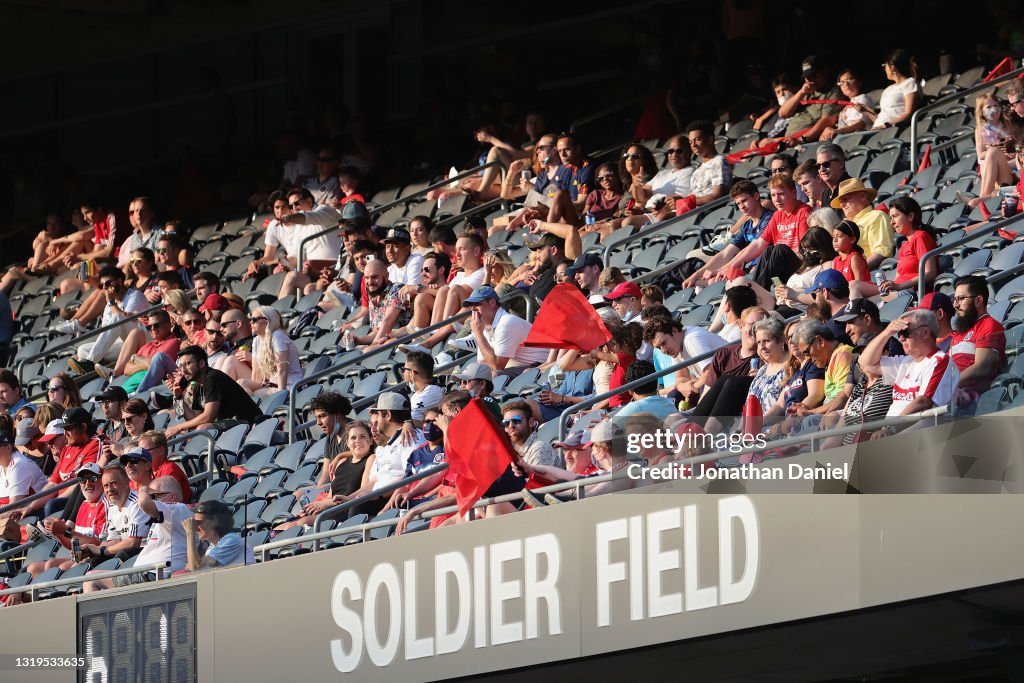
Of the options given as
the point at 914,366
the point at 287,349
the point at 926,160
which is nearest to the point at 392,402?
the point at 287,349

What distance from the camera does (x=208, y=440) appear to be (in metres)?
10.9

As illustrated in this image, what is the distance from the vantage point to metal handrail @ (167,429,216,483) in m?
10.6

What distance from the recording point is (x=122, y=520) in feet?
31.4

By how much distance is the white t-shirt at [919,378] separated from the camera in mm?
6746

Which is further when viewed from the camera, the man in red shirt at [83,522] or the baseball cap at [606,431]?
the man in red shirt at [83,522]

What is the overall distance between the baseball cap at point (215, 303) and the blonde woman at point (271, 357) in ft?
3.25

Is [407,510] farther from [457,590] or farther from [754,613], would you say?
[754,613]

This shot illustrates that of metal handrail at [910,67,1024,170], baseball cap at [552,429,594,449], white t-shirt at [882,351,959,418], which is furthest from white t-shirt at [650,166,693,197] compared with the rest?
white t-shirt at [882,351,959,418]

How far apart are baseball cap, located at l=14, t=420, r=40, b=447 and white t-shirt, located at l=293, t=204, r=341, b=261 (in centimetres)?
293

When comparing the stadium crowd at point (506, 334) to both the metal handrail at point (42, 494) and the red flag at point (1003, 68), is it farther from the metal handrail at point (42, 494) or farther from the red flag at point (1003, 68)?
the red flag at point (1003, 68)

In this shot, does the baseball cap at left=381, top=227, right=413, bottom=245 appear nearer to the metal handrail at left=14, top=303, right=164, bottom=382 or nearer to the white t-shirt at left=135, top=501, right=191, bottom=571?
the metal handrail at left=14, top=303, right=164, bottom=382

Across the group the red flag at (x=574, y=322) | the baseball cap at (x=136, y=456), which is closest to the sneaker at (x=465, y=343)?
the red flag at (x=574, y=322)

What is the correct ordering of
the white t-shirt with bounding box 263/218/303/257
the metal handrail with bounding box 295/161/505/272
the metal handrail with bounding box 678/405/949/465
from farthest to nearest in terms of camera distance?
1. the white t-shirt with bounding box 263/218/303/257
2. the metal handrail with bounding box 295/161/505/272
3. the metal handrail with bounding box 678/405/949/465

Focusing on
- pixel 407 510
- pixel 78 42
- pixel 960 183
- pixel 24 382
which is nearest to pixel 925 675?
pixel 407 510
